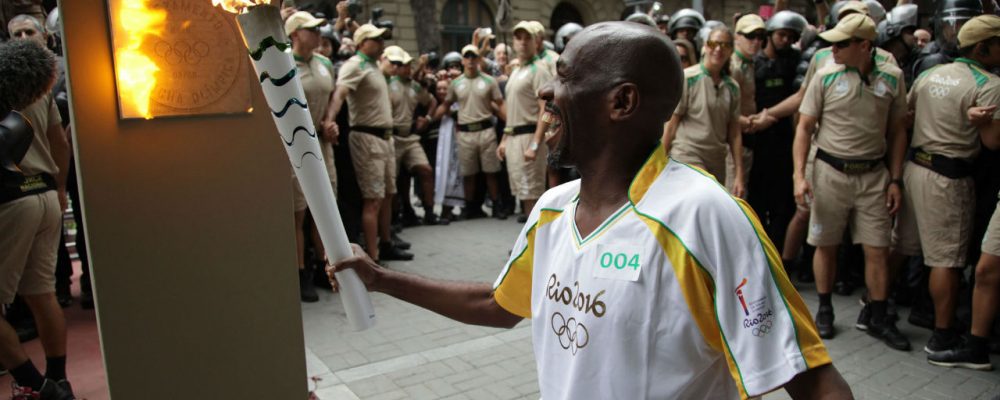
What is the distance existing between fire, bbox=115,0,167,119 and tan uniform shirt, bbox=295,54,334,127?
3456 millimetres

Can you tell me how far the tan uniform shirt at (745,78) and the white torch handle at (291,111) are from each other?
5.57 metres

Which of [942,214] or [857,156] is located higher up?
[857,156]

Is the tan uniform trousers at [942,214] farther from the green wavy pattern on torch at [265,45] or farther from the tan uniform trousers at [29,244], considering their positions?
the tan uniform trousers at [29,244]

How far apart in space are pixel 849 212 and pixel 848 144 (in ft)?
1.64

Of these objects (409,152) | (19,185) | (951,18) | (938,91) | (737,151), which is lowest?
(409,152)

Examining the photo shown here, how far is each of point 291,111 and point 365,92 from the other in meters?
5.33

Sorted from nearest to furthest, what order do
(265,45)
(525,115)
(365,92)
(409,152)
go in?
(265,45) → (365,92) → (525,115) → (409,152)

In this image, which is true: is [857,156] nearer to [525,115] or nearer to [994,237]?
[994,237]

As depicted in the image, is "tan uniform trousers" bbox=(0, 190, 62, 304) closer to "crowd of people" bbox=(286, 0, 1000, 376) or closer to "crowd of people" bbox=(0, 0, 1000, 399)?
"crowd of people" bbox=(0, 0, 1000, 399)

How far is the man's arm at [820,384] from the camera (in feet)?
4.74

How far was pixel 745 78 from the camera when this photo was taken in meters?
7.09

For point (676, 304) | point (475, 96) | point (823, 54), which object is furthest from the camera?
point (475, 96)

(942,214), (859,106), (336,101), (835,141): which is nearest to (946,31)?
(859,106)

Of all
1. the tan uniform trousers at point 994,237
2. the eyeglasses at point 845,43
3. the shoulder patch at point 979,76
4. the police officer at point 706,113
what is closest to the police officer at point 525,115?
the police officer at point 706,113
